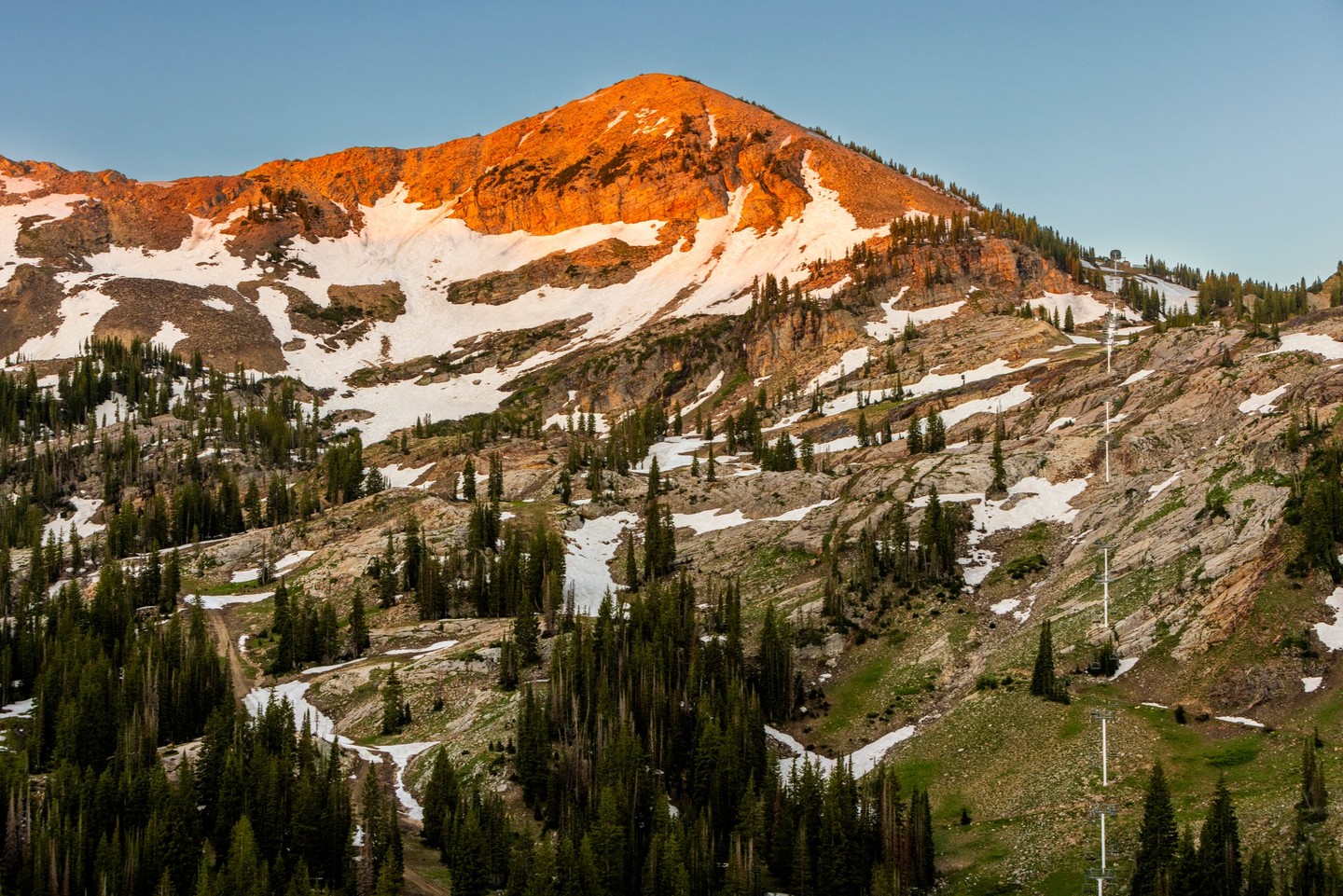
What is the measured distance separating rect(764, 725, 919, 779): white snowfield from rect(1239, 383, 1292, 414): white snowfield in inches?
2439

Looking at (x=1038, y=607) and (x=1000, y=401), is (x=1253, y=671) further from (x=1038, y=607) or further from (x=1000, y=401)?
(x=1000, y=401)

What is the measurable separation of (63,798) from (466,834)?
3632 cm

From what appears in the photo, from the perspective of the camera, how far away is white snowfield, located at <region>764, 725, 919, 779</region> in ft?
323

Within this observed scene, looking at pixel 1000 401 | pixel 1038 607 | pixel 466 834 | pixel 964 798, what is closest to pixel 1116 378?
pixel 1000 401

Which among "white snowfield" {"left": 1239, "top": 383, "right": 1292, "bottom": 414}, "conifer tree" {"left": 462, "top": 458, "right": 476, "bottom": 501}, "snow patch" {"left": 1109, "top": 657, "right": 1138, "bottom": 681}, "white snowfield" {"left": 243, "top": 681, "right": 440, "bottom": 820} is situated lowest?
"white snowfield" {"left": 243, "top": 681, "right": 440, "bottom": 820}

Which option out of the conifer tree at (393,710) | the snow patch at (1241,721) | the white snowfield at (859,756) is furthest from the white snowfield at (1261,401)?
the conifer tree at (393,710)

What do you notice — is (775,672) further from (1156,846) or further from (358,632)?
(358,632)

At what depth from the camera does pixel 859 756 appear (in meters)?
101

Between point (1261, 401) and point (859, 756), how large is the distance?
69.9 m

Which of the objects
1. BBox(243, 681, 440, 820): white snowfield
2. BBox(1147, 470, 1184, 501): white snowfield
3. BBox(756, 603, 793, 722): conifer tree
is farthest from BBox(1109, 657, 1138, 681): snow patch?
BBox(243, 681, 440, 820): white snowfield

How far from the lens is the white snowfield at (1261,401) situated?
13325 centimetres

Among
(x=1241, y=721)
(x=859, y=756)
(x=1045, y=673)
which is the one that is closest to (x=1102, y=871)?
(x=1241, y=721)

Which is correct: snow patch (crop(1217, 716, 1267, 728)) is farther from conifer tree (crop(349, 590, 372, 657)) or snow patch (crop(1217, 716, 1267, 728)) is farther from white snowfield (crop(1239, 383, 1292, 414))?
conifer tree (crop(349, 590, 372, 657))

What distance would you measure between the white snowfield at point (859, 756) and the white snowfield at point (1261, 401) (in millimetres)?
61944
